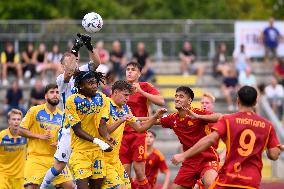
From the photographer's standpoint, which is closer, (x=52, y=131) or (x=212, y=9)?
(x=52, y=131)

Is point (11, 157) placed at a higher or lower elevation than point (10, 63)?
lower

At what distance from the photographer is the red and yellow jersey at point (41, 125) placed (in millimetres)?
16656

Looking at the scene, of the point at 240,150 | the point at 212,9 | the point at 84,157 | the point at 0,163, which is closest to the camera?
the point at 240,150

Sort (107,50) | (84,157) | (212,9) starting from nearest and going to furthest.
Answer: (84,157) < (107,50) < (212,9)

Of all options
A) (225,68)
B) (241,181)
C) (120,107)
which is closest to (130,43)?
(225,68)

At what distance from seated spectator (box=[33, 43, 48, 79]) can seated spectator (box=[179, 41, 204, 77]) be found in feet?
14.3

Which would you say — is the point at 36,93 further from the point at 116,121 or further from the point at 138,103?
the point at 116,121

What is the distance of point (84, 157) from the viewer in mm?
14398

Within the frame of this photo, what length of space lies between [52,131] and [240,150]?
5.19 m

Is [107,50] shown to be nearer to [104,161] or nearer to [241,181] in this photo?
[104,161]

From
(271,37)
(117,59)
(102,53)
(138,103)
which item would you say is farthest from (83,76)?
(271,37)

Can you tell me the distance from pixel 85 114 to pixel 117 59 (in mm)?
14726

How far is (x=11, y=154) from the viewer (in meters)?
17.9

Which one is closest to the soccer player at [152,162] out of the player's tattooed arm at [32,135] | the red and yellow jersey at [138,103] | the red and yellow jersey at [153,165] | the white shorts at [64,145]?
the red and yellow jersey at [153,165]
